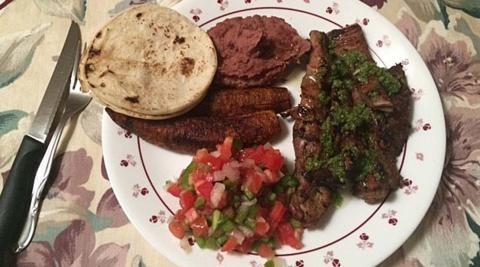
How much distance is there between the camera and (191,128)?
3.01 meters

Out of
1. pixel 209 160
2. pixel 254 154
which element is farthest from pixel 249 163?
pixel 209 160

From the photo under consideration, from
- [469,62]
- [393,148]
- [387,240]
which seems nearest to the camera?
[387,240]

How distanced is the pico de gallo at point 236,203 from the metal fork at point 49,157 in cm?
75

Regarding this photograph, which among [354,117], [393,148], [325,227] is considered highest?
[354,117]

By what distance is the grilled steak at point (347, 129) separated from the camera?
283 centimetres

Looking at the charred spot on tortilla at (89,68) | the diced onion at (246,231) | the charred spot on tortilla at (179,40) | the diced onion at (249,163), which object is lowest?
the diced onion at (246,231)

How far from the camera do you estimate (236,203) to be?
2.78 meters

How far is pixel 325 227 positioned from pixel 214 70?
1036 millimetres

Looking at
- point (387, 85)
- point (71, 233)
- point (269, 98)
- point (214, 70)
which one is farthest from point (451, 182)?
point (71, 233)

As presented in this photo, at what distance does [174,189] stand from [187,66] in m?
0.70

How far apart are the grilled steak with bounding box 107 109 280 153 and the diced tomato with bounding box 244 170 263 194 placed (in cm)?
30

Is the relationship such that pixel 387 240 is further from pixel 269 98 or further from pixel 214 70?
pixel 214 70

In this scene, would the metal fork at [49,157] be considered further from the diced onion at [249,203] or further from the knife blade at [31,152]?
the diced onion at [249,203]

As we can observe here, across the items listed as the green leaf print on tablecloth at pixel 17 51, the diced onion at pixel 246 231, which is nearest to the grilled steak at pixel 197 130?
the diced onion at pixel 246 231
